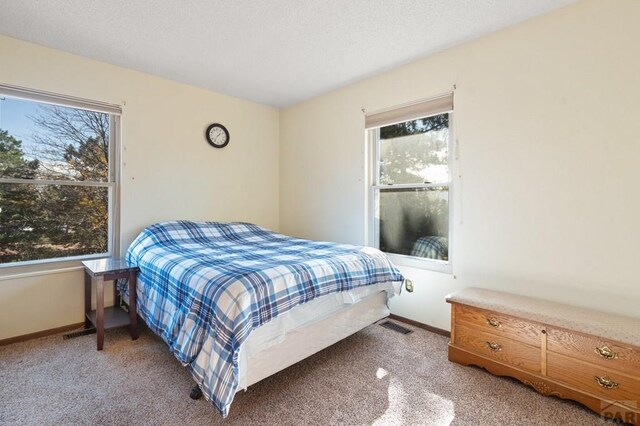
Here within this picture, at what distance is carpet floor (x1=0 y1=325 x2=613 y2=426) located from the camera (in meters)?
1.62

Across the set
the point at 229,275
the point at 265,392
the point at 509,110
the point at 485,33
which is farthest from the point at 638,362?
the point at 485,33

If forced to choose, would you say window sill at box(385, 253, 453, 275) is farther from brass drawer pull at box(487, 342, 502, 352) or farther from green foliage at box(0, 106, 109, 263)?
green foliage at box(0, 106, 109, 263)

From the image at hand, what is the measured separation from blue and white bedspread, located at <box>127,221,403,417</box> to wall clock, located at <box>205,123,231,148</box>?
114 cm

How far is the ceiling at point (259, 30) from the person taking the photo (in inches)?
80.0

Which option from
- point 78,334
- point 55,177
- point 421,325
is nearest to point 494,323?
point 421,325

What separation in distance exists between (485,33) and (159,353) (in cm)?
343

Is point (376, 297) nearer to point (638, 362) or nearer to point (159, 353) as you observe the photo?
point (638, 362)

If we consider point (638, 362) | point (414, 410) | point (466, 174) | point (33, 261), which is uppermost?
point (466, 174)

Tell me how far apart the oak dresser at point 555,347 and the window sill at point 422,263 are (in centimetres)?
48

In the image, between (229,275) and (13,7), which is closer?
(229,275)

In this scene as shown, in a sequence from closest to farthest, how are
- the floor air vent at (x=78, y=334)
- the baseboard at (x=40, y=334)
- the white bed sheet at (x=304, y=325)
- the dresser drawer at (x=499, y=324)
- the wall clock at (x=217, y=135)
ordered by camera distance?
the white bed sheet at (x=304, y=325) → the dresser drawer at (x=499, y=324) → the baseboard at (x=40, y=334) → the floor air vent at (x=78, y=334) → the wall clock at (x=217, y=135)

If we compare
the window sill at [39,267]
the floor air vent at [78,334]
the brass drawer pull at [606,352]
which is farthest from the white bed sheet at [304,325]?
the window sill at [39,267]

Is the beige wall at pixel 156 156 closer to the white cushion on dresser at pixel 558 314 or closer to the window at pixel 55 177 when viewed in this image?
the window at pixel 55 177

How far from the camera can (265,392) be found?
1.84m
